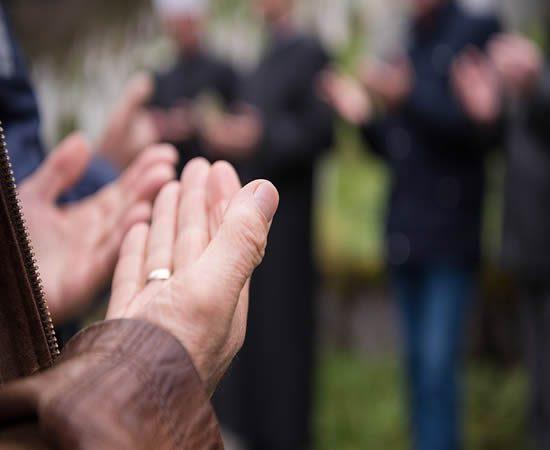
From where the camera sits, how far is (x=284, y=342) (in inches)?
102

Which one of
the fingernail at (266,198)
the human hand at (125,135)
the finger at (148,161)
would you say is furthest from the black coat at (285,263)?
the fingernail at (266,198)

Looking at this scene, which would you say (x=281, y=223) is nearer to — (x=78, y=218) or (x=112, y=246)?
(x=78, y=218)

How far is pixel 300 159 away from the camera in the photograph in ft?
8.07

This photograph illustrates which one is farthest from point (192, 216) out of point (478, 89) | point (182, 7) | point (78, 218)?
point (182, 7)

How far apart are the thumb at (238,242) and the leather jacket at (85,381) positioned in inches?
2.5

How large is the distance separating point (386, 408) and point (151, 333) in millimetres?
2524

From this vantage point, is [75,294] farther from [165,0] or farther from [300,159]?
[165,0]

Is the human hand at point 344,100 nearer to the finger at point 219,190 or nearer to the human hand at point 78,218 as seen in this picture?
the human hand at point 78,218

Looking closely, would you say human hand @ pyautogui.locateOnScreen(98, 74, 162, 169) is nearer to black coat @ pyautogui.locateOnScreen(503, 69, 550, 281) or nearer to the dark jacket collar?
black coat @ pyautogui.locateOnScreen(503, 69, 550, 281)

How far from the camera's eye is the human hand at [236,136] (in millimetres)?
2453

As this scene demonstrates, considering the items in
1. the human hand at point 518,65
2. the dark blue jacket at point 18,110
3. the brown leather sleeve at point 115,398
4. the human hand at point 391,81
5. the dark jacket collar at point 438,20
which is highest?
the dark blue jacket at point 18,110

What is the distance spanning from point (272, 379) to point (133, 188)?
1874 mm

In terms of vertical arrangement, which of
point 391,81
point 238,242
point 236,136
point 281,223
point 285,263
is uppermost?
point 238,242

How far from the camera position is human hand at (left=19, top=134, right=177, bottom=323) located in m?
0.80
